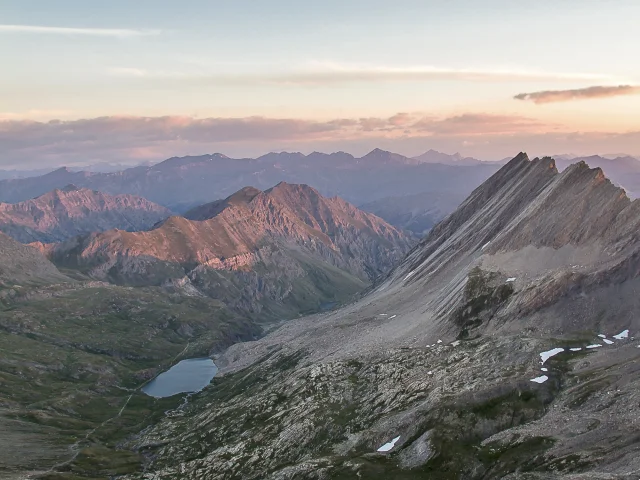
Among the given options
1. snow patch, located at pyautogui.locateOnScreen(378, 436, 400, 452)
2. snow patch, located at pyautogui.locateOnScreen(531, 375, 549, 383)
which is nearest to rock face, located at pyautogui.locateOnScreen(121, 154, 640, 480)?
snow patch, located at pyautogui.locateOnScreen(531, 375, 549, 383)

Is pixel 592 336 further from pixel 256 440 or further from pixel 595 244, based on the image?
pixel 256 440

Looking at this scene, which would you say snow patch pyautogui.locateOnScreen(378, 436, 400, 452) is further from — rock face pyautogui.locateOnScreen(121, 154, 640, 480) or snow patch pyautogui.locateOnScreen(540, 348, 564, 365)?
snow patch pyautogui.locateOnScreen(540, 348, 564, 365)

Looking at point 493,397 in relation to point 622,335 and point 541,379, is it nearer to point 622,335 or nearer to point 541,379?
point 541,379

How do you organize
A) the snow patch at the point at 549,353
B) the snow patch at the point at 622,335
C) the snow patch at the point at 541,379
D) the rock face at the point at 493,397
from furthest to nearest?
the snow patch at the point at 622,335 < the snow patch at the point at 549,353 < the snow patch at the point at 541,379 < the rock face at the point at 493,397

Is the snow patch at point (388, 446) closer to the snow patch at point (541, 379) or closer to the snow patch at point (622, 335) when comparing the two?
the snow patch at point (541, 379)

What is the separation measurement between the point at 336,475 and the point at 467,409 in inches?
A: 1239

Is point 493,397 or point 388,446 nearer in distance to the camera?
point 493,397

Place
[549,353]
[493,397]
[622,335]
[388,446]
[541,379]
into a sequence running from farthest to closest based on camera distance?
1. [622,335]
2. [549,353]
3. [541,379]
4. [388,446]
5. [493,397]

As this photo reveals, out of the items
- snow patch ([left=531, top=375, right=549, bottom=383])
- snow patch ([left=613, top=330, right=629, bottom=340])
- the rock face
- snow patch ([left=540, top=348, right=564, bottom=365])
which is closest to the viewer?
the rock face

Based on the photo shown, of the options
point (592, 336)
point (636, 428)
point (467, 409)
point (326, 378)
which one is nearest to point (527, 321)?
point (592, 336)

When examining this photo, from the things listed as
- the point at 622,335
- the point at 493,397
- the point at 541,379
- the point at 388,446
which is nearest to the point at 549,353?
the point at 541,379

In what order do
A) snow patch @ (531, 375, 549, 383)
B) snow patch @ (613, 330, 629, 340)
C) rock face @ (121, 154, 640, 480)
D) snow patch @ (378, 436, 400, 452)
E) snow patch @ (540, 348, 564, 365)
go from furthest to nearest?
snow patch @ (613, 330, 629, 340) < snow patch @ (540, 348, 564, 365) < snow patch @ (531, 375, 549, 383) < snow patch @ (378, 436, 400, 452) < rock face @ (121, 154, 640, 480)

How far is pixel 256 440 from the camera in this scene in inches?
6781

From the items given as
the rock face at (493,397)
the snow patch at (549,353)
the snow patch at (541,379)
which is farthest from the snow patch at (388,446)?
the snow patch at (549,353)
